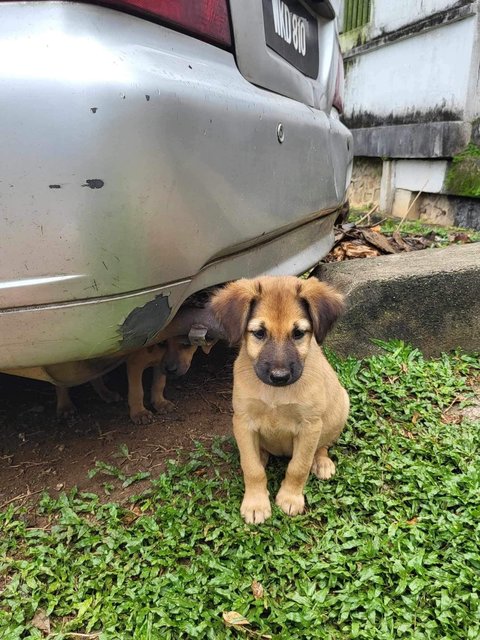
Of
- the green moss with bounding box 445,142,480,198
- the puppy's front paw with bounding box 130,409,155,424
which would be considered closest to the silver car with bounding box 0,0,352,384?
the puppy's front paw with bounding box 130,409,155,424

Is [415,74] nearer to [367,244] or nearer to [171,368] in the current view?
[367,244]

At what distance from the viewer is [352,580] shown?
2.08 meters

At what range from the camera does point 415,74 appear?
7582mm

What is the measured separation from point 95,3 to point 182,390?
7.68ft

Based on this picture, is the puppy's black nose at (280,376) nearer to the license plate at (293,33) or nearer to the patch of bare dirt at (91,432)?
the patch of bare dirt at (91,432)

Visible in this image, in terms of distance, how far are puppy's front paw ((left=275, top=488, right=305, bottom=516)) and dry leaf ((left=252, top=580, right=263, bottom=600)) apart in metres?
0.37

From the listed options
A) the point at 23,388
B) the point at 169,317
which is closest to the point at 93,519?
the point at 169,317

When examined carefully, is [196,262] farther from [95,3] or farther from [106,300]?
[95,3]

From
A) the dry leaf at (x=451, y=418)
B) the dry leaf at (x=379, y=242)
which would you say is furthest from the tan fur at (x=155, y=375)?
the dry leaf at (x=379, y=242)

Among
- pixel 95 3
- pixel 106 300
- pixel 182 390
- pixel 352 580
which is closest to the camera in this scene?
pixel 95 3

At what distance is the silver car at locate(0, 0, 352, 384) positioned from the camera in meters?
1.52

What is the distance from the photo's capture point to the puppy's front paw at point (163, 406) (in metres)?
3.27

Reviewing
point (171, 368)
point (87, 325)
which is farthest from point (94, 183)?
point (171, 368)

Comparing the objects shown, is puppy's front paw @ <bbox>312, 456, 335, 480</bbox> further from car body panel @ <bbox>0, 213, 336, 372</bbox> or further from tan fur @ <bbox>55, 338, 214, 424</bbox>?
car body panel @ <bbox>0, 213, 336, 372</bbox>
